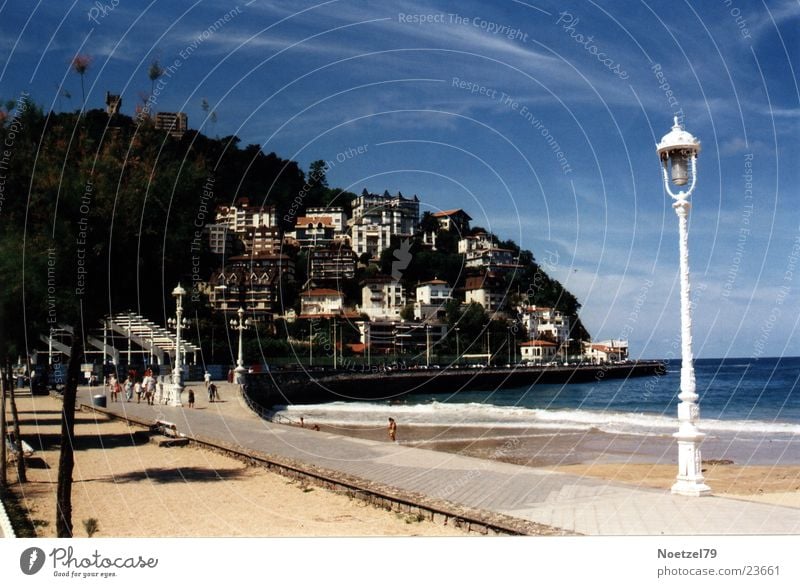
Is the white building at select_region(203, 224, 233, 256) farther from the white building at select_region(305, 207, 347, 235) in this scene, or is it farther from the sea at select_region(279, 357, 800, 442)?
the sea at select_region(279, 357, 800, 442)

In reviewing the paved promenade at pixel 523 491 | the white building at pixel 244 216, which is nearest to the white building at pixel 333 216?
the white building at pixel 244 216

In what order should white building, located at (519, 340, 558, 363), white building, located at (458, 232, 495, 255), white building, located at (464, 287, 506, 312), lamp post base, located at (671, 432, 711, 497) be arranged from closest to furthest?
1. lamp post base, located at (671, 432, 711, 497)
2. white building, located at (458, 232, 495, 255)
3. white building, located at (464, 287, 506, 312)
4. white building, located at (519, 340, 558, 363)

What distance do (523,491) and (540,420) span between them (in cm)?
2205

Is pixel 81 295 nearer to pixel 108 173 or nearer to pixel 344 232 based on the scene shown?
pixel 108 173

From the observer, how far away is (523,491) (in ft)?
28.6

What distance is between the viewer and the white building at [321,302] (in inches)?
657

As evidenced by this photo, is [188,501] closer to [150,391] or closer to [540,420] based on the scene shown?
[150,391]

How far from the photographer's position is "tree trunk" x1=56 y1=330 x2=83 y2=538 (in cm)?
629

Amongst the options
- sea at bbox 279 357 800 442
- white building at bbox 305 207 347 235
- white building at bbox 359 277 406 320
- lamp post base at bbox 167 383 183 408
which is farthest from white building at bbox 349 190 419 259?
sea at bbox 279 357 800 442

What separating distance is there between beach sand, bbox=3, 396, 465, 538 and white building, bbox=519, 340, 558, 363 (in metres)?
31.2

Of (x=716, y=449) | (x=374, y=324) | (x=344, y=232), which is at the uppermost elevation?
(x=344, y=232)

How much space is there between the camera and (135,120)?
25.8 ft
